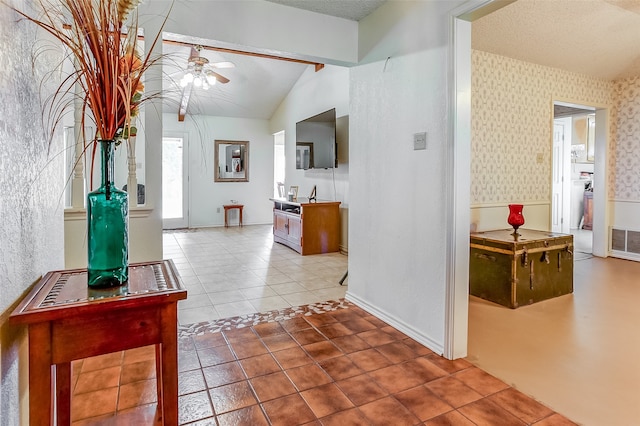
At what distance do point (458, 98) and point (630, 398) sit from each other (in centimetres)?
185

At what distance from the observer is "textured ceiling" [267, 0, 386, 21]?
2.71m

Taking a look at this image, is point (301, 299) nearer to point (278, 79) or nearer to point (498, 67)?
point (498, 67)

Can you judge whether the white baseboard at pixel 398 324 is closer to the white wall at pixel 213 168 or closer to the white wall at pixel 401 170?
the white wall at pixel 401 170

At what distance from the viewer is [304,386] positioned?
6.42 ft

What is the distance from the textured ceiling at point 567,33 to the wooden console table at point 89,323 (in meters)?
3.63

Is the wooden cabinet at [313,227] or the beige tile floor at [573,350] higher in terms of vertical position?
the wooden cabinet at [313,227]

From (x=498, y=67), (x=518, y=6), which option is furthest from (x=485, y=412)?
(x=498, y=67)

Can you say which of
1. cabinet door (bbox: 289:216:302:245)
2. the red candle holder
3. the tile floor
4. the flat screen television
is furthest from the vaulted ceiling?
cabinet door (bbox: 289:216:302:245)

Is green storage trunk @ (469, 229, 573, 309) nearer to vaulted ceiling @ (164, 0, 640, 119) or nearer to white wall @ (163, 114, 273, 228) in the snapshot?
vaulted ceiling @ (164, 0, 640, 119)

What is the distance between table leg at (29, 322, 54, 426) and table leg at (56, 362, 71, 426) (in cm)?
44

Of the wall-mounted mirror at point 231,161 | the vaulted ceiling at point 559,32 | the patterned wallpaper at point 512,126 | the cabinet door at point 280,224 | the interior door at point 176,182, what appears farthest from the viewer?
the wall-mounted mirror at point 231,161

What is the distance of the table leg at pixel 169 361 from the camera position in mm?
1218

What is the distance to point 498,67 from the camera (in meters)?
4.08

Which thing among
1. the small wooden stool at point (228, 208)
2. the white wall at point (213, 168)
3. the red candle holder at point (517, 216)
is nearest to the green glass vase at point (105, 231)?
the red candle holder at point (517, 216)
